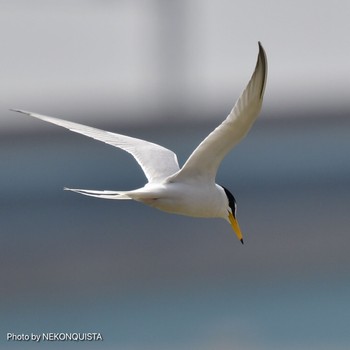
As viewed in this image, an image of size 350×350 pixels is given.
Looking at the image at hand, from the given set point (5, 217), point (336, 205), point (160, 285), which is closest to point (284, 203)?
point (336, 205)

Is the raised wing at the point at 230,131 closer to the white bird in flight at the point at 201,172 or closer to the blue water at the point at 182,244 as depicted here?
the white bird in flight at the point at 201,172

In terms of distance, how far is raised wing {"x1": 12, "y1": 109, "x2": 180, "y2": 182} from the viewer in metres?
9.05

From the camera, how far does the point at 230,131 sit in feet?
26.6

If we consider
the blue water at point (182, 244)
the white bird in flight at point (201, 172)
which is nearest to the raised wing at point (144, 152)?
the white bird in flight at point (201, 172)

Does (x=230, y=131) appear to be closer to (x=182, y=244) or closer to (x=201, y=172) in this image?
(x=201, y=172)

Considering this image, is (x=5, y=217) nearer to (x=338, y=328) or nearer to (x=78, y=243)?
(x=78, y=243)

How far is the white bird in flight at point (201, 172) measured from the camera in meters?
7.93

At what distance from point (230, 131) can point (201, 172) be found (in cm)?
55

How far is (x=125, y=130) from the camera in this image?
2191 centimetres

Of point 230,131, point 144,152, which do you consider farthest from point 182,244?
point 230,131

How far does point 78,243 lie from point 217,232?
2.07 metres

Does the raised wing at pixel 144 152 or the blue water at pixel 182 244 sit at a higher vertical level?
the blue water at pixel 182 244

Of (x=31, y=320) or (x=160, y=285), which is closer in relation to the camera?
(x=31, y=320)

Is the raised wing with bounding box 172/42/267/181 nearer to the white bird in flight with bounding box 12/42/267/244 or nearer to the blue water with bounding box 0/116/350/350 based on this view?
the white bird in flight with bounding box 12/42/267/244
